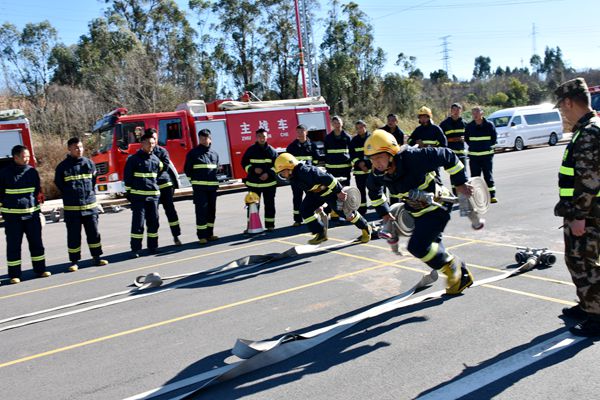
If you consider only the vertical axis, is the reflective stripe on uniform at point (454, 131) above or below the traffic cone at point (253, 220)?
above

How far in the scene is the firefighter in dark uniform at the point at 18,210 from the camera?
7.61m

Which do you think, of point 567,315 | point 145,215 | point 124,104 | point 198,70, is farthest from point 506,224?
point 198,70

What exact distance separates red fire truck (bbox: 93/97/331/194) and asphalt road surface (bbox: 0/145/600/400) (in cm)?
871

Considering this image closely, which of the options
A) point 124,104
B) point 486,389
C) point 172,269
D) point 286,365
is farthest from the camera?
point 124,104

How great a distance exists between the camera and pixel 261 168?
974 centimetres

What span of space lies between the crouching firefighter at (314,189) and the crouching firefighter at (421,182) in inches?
74.9

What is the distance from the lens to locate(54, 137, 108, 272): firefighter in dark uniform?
7996 millimetres

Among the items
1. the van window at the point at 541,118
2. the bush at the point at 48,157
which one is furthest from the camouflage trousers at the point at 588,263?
the van window at the point at 541,118

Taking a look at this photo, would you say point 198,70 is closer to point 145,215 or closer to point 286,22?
point 286,22

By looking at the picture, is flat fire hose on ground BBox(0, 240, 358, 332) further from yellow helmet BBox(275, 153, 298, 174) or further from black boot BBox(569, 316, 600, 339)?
black boot BBox(569, 316, 600, 339)

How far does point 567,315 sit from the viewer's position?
4480mm

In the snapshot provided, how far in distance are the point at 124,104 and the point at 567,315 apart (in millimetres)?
26931

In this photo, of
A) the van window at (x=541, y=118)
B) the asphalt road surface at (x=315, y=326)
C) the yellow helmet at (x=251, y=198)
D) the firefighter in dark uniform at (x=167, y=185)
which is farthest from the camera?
the van window at (x=541, y=118)

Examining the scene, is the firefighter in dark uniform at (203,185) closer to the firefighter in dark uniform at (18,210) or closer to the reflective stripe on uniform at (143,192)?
the reflective stripe on uniform at (143,192)
